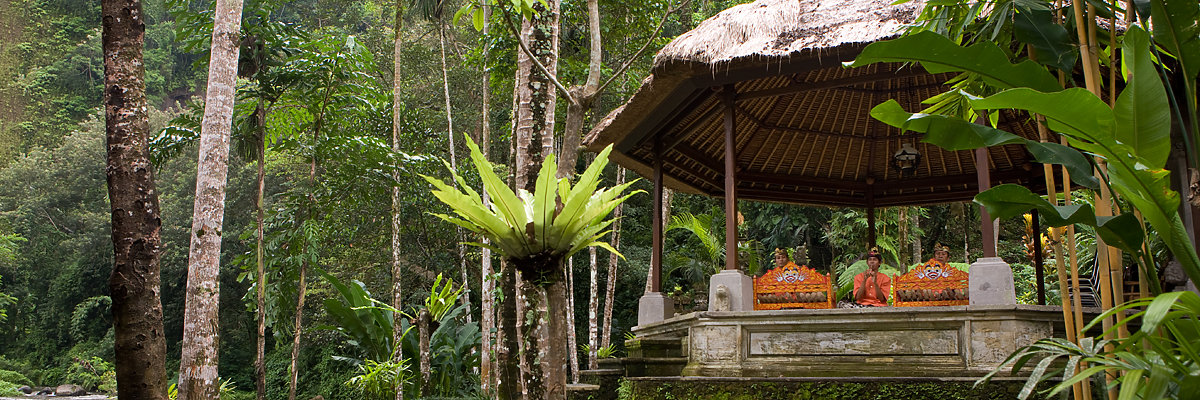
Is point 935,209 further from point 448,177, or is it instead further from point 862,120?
point 448,177

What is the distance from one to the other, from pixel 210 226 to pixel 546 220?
135 inches

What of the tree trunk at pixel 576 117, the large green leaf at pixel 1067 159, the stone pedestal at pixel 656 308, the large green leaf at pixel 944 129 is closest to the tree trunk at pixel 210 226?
the tree trunk at pixel 576 117

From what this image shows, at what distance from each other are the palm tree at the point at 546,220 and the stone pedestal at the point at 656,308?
392cm

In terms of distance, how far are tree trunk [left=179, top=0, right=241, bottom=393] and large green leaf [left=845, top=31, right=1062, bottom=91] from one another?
16.3 ft

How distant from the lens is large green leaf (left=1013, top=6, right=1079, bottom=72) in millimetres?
2566

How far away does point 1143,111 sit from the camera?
6.63 feet

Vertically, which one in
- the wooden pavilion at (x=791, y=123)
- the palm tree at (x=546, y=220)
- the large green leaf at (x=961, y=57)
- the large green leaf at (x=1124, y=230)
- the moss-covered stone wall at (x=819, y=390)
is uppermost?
the wooden pavilion at (x=791, y=123)

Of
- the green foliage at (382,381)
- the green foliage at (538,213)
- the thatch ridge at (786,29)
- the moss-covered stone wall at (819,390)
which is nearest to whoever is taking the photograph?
the green foliage at (538,213)

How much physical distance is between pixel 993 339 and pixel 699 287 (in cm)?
516

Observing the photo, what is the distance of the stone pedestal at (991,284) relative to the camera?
543 cm

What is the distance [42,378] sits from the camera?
76.0ft

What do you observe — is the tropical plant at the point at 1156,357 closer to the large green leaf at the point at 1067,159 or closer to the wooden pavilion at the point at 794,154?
the large green leaf at the point at 1067,159

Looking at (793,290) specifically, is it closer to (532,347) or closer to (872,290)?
(872,290)

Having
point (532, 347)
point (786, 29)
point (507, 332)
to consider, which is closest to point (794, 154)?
point (786, 29)
